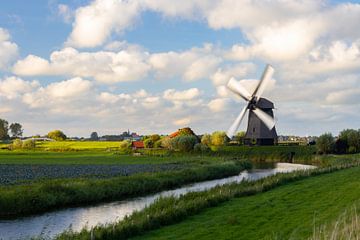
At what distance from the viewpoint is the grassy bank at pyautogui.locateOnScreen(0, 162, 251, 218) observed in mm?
22319

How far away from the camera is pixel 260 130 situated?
70.1 meters

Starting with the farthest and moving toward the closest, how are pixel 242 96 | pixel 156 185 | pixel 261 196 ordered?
pixel 242 96
pixel 156 185
pixel 261 196

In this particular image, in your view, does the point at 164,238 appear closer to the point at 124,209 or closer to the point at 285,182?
the point at 124,209

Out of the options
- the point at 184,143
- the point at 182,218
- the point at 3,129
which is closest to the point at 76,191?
the point at 182,218

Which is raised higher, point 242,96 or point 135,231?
point 242,96

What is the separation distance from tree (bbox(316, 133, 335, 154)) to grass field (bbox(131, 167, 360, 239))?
49527 millimetres

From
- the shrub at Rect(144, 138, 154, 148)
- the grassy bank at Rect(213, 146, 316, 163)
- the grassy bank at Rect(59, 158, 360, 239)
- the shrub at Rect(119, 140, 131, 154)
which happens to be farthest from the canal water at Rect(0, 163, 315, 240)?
the shrub at Rect(144, 138, 154, 148)

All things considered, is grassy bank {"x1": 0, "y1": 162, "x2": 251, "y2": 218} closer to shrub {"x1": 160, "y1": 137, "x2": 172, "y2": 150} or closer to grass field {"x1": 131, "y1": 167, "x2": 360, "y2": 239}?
grass field {"x1": 131, "y1": 167, "x2": 360, "y2": 239}

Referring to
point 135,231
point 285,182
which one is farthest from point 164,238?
point 285,182

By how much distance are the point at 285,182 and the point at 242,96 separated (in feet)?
132

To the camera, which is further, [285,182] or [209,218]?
[285,182]

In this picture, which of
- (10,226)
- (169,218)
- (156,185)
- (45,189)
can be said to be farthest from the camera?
(156,185)

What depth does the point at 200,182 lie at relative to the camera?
37781 mm

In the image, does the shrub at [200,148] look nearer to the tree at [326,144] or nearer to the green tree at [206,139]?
the green tree at [206,139]
